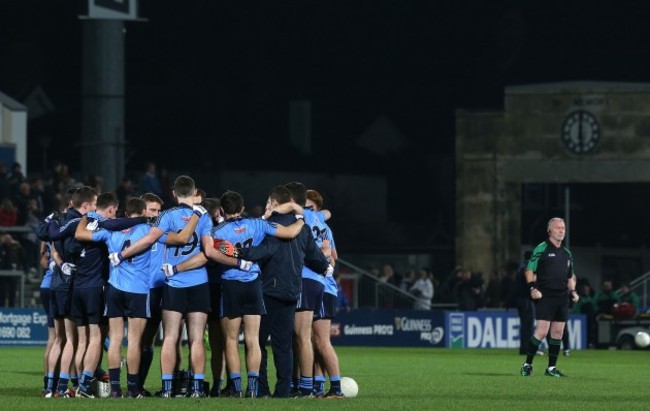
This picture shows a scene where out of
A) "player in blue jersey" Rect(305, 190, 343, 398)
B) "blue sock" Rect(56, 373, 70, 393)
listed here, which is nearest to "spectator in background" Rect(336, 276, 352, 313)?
"player in blue jersey" Rect(305, 190, 343, 398)

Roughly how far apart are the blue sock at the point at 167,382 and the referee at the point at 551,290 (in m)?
7.80

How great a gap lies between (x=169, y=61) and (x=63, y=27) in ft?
19.5

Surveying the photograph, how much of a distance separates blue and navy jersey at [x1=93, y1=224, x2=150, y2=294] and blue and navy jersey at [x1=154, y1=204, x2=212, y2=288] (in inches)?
12.7

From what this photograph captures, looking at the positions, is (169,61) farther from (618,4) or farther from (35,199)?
(35,199)

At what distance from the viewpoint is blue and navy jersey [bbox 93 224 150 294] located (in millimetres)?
18344

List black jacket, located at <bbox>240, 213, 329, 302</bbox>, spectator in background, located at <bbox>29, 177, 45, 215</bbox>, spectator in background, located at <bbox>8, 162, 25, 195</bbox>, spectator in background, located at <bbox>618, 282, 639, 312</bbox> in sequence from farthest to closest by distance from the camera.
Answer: spectator in background, located at <bbox>618, 282, 639, 312</bbox>, spectator in background, located at <bbox>29, 177, 45, 215</bbox>, spectator in background, located at <bbox>8, 162, 25, 195</bbox>, black jacket, located at <bbox>240, 213, 329, 302</bbox>

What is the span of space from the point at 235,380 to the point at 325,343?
3.39ft

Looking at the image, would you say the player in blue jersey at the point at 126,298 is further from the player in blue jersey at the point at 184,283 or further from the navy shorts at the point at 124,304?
the player in blue jersey at the point at 184,283

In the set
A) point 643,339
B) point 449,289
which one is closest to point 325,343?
point 643,339

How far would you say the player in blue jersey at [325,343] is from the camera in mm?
18625

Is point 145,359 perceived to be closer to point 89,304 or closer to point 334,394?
point 89,304

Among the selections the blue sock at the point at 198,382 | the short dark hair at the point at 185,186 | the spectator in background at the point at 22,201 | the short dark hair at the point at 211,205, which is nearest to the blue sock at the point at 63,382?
the blue sock at the point at 198,382

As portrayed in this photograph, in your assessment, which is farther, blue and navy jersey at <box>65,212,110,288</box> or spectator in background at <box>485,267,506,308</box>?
spectator in background at <box>485,267,506,308</box>

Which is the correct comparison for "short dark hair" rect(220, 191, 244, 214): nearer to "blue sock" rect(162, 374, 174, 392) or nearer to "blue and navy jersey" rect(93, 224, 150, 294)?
"blue and navy jersey" rect(93, 224, 150, 294)
